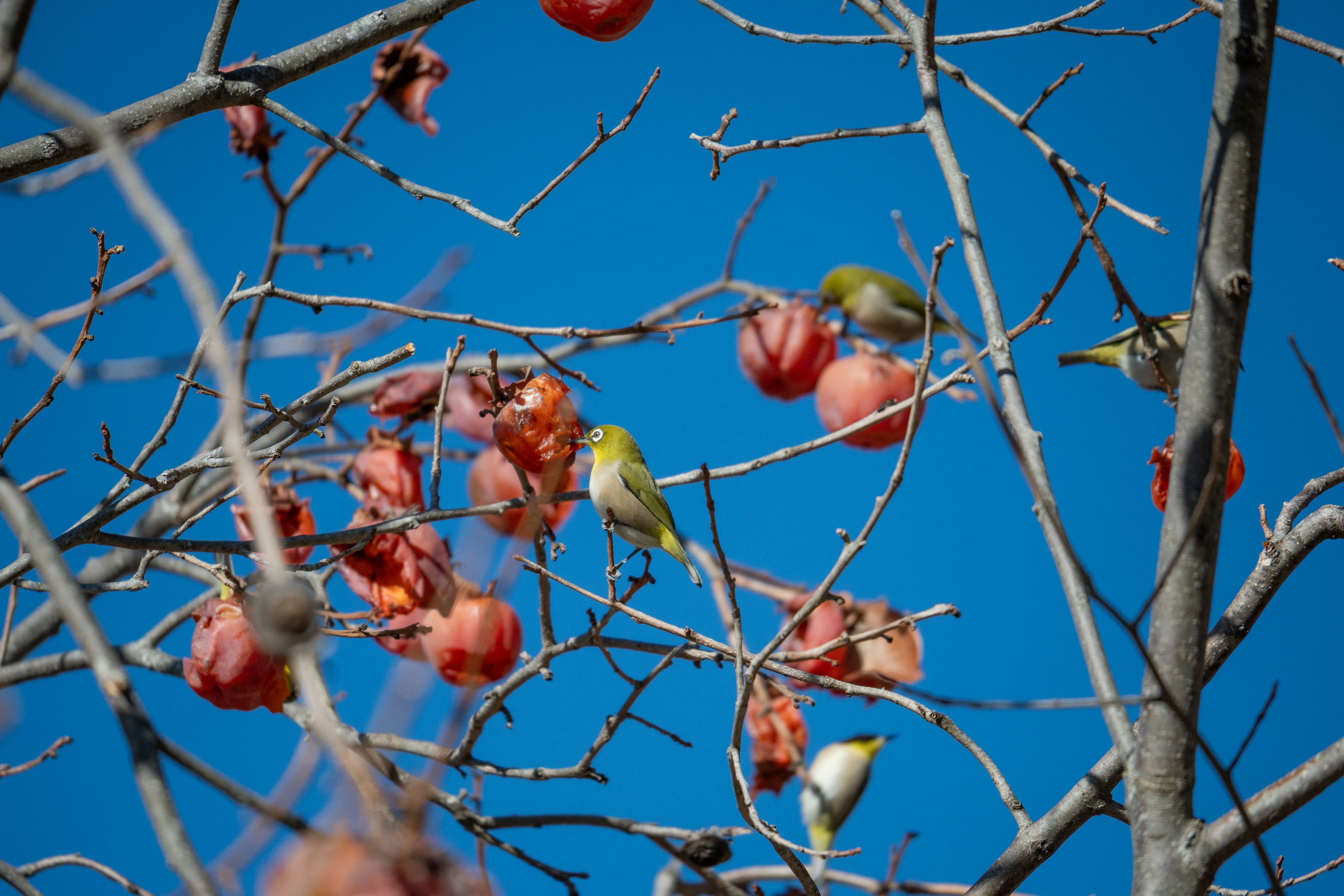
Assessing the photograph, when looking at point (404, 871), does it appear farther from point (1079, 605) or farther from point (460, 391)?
point (460, 391)

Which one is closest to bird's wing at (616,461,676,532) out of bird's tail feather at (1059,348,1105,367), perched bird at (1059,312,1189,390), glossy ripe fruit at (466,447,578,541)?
glossy ripe fruit at (466,447,578,541)

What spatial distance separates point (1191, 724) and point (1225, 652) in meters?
0.35

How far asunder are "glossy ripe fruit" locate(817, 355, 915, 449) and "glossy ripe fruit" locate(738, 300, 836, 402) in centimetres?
14

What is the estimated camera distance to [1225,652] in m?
1.11

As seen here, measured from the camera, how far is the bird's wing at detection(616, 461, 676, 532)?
5.32 ft

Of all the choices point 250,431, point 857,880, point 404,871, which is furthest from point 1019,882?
point 250,431

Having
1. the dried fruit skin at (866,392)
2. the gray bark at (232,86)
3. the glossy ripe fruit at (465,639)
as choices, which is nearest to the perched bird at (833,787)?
the dried fruit skin at (866,392)

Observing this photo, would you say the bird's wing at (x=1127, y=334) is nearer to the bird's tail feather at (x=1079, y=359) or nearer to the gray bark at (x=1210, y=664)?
the bird's tail feather at (x=1079, y=359)

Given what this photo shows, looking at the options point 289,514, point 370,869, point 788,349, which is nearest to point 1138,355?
point 788,349

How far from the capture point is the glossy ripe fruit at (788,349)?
2.61m

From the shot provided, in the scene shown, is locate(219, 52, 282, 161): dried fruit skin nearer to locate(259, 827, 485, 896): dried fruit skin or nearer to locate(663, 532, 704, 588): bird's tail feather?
locate(663, 532, 704, 588): bird's tail feather

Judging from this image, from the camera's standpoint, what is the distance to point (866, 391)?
2.39 metres

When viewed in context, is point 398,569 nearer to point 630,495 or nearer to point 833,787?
point 630,495

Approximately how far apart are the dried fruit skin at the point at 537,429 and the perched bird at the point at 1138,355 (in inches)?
50.0
